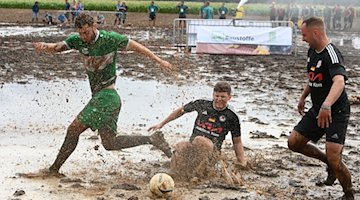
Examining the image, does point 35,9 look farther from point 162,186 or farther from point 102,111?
point 162,186

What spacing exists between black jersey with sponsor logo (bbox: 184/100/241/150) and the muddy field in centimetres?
39

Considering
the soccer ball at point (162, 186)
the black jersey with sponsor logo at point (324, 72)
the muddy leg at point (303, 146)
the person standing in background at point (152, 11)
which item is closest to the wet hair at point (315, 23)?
the black jersey with sponsor logo at point (324, 72)

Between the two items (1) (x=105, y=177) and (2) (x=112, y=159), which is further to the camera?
(2) (x=112, y=159)

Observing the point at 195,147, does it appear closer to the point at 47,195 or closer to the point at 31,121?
the point at 47,195

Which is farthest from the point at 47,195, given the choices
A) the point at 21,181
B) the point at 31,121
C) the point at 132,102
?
the point at 132,102

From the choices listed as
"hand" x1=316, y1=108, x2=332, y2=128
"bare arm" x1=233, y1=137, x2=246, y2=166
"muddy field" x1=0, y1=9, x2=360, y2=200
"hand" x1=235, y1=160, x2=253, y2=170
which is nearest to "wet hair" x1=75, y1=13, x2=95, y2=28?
"muddy field" x1=0, y1=9, x2=360, y2=200

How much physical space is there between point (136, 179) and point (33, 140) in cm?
250

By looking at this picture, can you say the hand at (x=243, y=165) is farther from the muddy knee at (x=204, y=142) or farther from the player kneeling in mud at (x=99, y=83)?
the player kneeling in mud at (x=99, y=83)

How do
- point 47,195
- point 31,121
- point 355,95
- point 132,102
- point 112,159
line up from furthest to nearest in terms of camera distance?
point 355,95 → point 132,102 → point 31,121 → point 112,159 → point 47,195

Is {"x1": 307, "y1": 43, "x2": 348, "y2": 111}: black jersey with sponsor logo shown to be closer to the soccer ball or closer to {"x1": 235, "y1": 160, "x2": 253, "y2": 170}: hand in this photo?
{"x1": 235, "y1": 160, "x2": 253, "y2": 170}: hand

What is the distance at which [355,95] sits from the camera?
45.5ft

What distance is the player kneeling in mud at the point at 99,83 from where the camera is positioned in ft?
23.4

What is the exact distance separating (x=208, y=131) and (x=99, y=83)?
131 cm

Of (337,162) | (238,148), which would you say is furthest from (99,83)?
(337,162)
